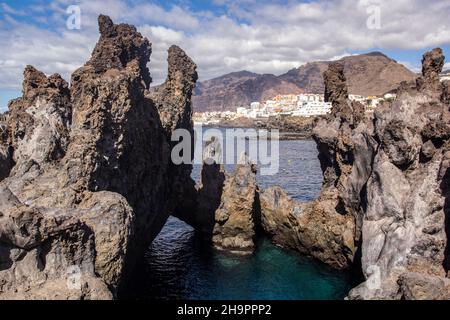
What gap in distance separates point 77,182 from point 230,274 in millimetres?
15023

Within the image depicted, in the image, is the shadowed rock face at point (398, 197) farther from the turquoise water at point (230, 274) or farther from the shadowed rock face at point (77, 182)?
the shadowed rock face at point (77, 182)

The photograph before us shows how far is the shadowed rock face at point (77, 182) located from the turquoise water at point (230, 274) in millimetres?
3129

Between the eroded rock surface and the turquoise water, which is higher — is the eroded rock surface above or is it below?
above

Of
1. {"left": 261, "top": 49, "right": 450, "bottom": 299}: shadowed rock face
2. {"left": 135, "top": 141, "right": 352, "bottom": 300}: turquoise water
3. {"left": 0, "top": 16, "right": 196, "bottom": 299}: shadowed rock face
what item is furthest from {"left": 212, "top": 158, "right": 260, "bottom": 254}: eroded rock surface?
{"left": 0, "top": 16, "right": 196, "bottom": 299}: shadowed rock face

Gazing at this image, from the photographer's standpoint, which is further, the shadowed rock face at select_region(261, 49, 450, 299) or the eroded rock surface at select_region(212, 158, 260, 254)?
the eroded rock surface at select_region(212, 158, 260, 254)

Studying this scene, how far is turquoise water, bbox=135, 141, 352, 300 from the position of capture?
27.0m

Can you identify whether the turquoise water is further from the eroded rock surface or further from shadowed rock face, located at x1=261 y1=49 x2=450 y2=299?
shadowed rock face, located at x1=261 y1=49 x2=450 y2=299

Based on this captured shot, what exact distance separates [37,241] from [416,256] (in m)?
17.0

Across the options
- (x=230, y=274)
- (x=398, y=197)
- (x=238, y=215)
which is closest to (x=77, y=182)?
(x=230, y=274)

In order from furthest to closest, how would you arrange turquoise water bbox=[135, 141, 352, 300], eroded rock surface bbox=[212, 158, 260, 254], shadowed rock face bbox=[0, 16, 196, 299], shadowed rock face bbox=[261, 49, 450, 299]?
1. eroded rock surface bbox=[212, 158, 260, 254]
2. turquoise water bbox=[135, 141, 352, 300]
3. shadowed rock face bbox=[261, 49, 450, 299]
4. shadowed rock face bbox=[0, 16, 196, 299]

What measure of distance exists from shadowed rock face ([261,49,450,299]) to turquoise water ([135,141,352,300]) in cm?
276

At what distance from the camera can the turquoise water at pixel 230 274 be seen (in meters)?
27.0

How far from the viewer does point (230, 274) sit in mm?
30188

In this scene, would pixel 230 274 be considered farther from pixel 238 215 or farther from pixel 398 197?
pixel 398 197
